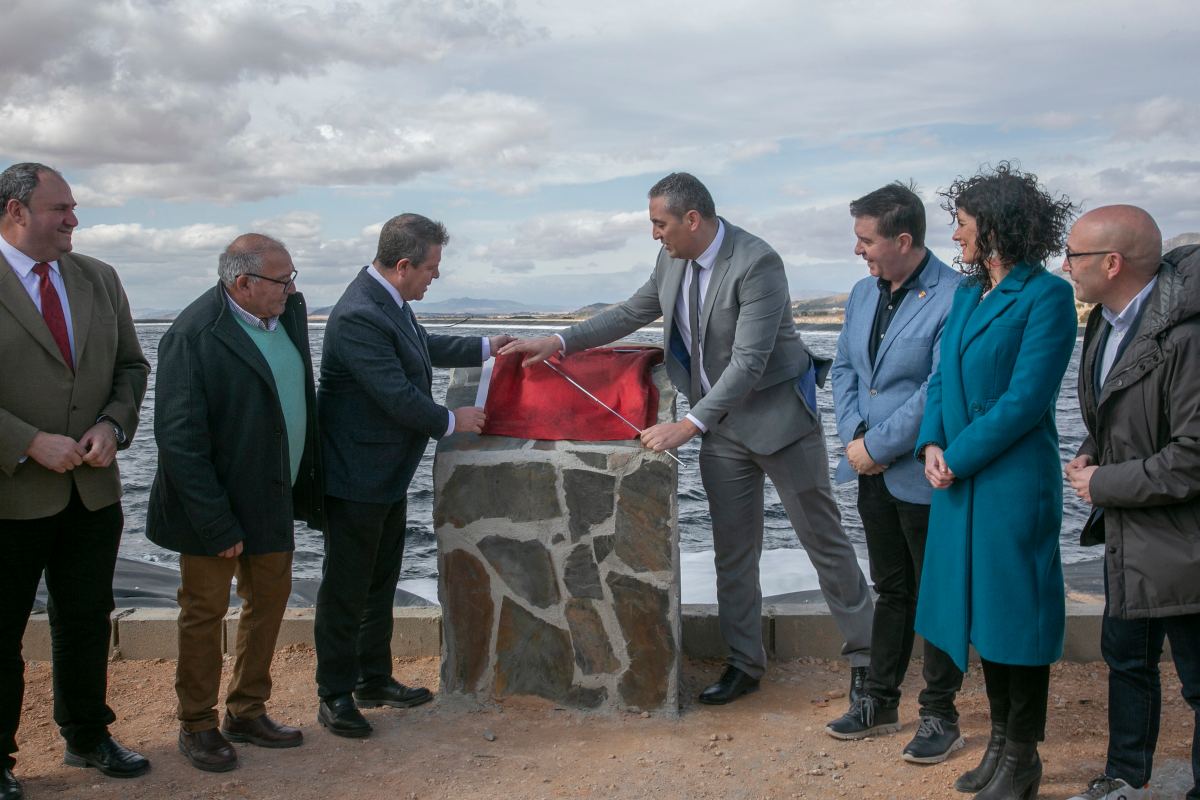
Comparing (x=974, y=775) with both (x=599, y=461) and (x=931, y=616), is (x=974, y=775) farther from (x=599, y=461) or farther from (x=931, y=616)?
(x=599, y=461)

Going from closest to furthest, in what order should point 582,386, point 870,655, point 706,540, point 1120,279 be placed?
point 1120,279, point 870,655, point 582,386, point 706,540

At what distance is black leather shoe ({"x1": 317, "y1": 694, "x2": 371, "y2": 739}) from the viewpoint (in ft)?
13.8

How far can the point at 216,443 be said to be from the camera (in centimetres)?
389

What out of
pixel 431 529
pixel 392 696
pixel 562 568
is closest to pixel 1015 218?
pixel 562 568

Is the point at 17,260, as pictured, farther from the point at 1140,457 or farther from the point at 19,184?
the point at 1140,457

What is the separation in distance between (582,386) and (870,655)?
159cm

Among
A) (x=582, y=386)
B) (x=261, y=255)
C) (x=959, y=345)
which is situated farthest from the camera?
(x=582, y=386)

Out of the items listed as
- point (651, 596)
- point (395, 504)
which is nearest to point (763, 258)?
point (651, 596)

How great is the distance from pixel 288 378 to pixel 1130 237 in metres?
2.91

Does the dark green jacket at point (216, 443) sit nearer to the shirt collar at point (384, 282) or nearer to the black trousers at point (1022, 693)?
the shirt collar at point (384, 282)

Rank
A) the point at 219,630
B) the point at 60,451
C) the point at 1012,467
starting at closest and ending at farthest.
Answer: the point at 1012,467 → the point at 60,451 → the point at 219,630

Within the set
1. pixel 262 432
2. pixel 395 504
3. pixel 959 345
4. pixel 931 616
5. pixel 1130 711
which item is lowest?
pixel 1130 711

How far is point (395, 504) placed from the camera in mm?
4379

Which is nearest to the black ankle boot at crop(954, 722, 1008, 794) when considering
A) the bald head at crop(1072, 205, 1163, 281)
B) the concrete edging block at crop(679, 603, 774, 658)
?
the concrete edging block at crop(679, 603, 774, 658)
